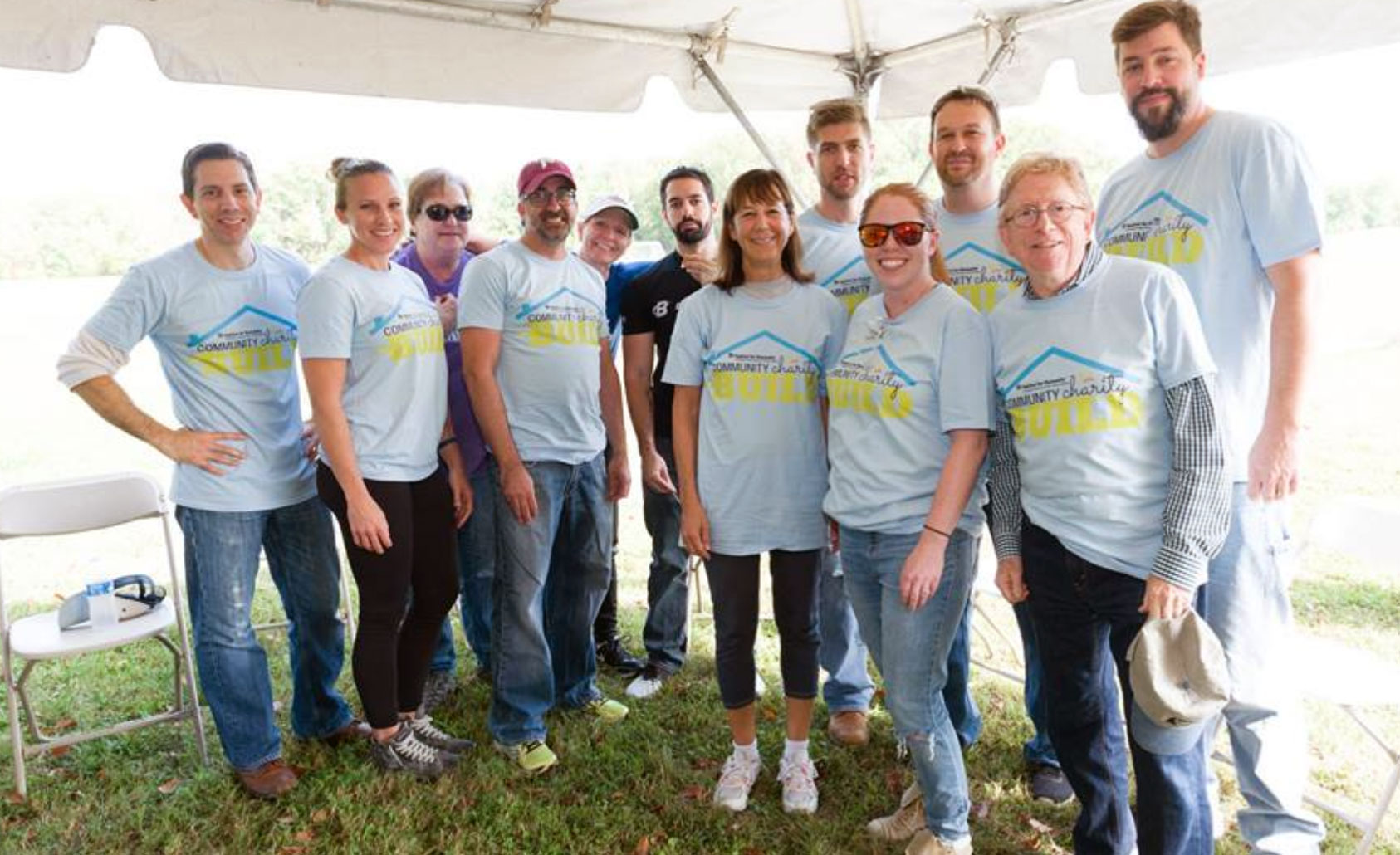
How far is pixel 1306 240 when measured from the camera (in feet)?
7.65

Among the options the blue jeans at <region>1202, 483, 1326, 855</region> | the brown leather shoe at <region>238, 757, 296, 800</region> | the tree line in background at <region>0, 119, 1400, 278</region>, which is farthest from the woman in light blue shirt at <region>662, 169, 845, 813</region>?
the tree line in background at <region>0, 119, 1400, 278</region>

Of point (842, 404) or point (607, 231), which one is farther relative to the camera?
point (607, 231)

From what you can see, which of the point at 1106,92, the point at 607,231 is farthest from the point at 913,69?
the point at 607,231

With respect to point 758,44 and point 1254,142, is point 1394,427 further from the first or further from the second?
point 1254,142

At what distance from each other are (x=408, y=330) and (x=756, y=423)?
1244mm

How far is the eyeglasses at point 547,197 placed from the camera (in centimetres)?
335

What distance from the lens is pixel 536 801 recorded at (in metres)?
3.28

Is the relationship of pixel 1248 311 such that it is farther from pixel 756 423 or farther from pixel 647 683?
pixel 647 683

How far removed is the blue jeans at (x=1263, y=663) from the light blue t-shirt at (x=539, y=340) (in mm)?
2129

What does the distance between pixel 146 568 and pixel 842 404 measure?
6463 mm

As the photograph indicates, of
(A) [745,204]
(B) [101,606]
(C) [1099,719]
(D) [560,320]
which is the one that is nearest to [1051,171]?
(A) [745,204]

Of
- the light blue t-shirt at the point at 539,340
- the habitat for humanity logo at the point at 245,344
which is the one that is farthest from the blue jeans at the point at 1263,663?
the habitat for humanity logo at the point at 245,344

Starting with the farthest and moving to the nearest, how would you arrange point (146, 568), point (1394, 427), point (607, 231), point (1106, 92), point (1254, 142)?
point (1394, 427)
point (146, 568)
point (1106, 92)
point (607, 231)
point (1254, 142)

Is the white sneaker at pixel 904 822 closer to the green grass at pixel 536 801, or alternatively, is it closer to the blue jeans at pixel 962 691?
the green grass at pixel 536 801
